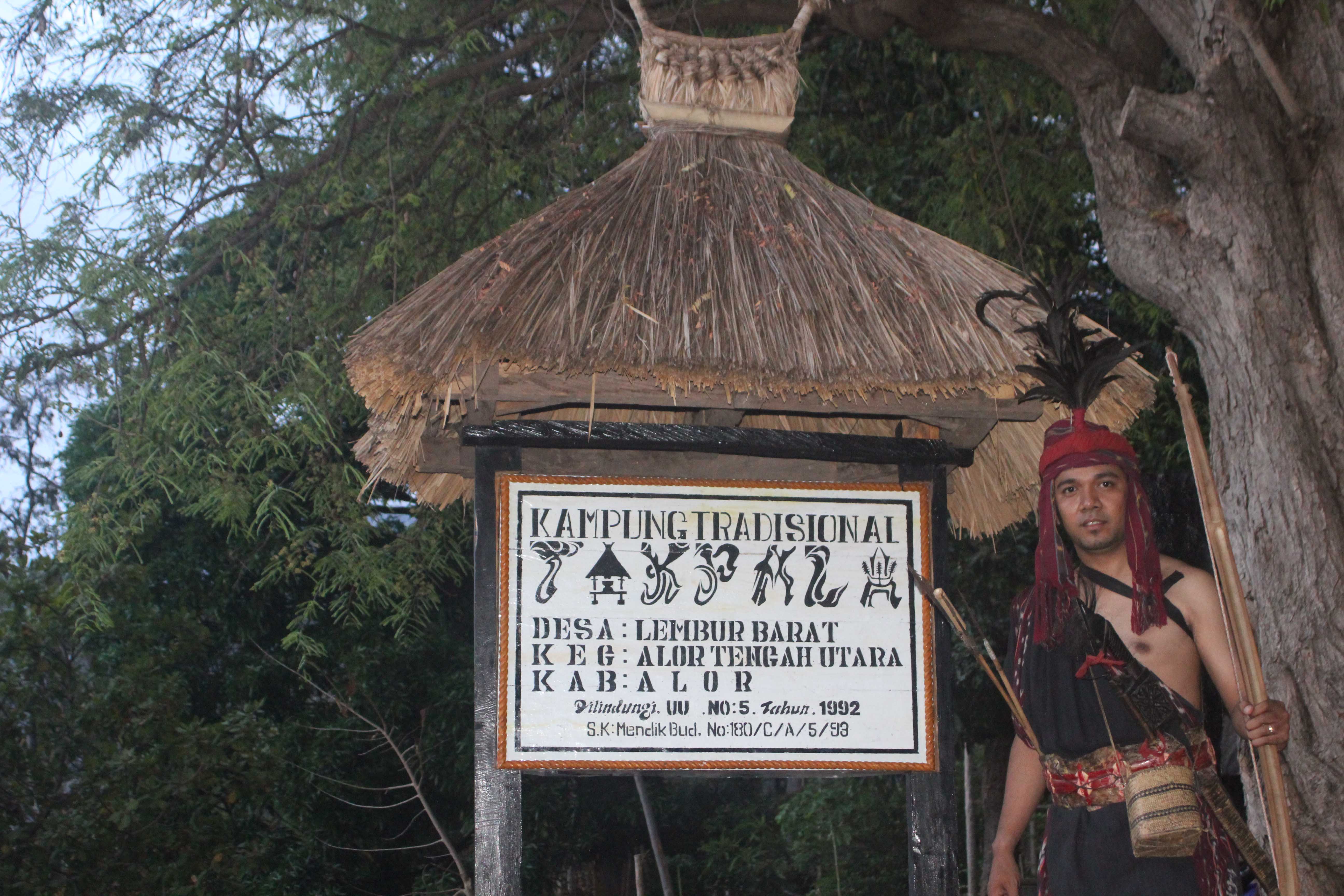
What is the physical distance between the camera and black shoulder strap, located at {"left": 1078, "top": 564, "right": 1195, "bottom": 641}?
3264 millimetres

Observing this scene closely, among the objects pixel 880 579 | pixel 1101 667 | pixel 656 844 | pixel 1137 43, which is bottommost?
pixel 656 844

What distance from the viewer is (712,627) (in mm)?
3691

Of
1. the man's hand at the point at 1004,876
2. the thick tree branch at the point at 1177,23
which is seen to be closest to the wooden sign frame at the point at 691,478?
the man's hand at the point at 1004,876

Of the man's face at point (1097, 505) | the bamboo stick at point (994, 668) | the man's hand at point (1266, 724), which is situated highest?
the man's face at point (1097, 505)

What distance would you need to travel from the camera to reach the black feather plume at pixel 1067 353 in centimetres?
335

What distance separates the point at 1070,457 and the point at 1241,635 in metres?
0.64

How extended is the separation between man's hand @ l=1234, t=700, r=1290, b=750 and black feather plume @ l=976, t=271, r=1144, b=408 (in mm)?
859

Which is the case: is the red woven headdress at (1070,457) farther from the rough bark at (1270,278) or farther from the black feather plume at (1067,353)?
the rough bark at (1270,278)

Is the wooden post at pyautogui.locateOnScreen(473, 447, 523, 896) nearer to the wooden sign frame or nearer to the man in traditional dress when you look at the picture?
the wooden sign frame

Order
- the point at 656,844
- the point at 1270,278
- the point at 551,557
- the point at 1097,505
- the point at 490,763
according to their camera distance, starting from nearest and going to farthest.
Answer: the point at 1097,505
the point at 490,763
the point at 551,557
the point at 1270,278
the point at 656,844

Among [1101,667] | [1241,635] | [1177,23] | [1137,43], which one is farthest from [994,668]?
[1137,43]

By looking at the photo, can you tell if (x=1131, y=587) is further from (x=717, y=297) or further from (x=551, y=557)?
(x=551, y=557)

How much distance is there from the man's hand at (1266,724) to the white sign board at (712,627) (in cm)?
100

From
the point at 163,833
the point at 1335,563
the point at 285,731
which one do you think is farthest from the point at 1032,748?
the point at 285,731
